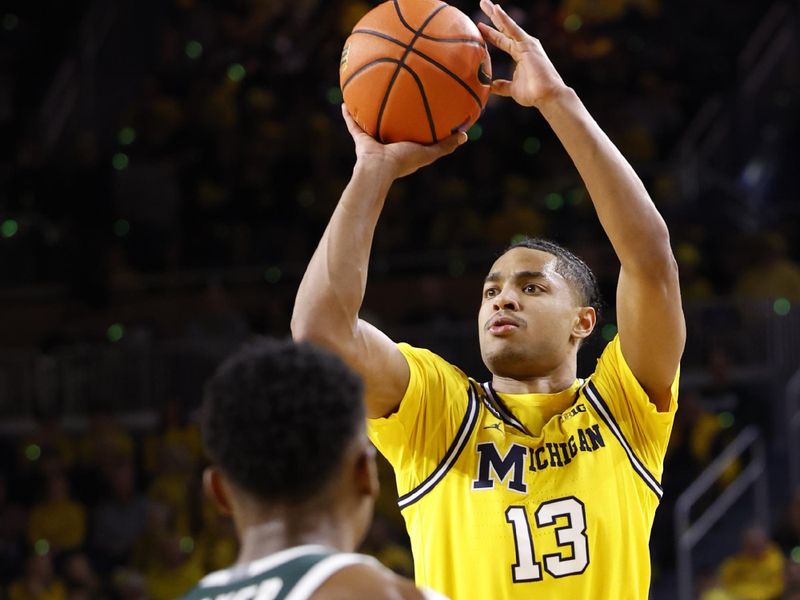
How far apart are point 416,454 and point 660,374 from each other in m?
0.74

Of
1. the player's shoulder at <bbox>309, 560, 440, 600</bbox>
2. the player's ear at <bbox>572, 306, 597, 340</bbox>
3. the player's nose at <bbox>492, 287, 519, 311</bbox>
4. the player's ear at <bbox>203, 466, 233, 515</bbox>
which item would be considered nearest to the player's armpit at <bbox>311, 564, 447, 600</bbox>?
the player's shoulder at <bbox>309, 560, 440, 600</bbox>

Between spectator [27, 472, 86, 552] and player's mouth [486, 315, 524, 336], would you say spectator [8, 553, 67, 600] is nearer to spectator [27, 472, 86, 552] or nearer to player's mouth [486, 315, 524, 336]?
spectator [27, 472, 86, 552]

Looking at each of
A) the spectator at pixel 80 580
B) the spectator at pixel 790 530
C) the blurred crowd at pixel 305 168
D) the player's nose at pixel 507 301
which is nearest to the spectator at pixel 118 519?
the spectator at pixel 80 580

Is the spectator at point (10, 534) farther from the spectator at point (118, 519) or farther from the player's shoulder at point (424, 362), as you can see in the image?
the player's shoulder at point (424, 362)

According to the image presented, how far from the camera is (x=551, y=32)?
13461mm

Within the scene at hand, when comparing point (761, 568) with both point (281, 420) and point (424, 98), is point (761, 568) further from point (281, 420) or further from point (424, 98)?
point (281, 420)

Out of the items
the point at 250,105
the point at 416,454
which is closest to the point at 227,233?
the point at 250,105

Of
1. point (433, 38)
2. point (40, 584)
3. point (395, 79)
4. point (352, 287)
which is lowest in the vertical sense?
point (40, 584)

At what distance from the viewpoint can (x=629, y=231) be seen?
3793mm

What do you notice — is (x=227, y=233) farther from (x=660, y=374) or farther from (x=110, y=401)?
(x=660, y=374)

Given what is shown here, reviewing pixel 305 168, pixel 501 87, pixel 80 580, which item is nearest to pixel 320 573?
pixel 501 87

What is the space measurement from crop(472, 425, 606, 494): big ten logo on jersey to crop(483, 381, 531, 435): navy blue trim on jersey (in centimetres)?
9

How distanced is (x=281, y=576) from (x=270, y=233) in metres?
10.3

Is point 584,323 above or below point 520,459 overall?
above
